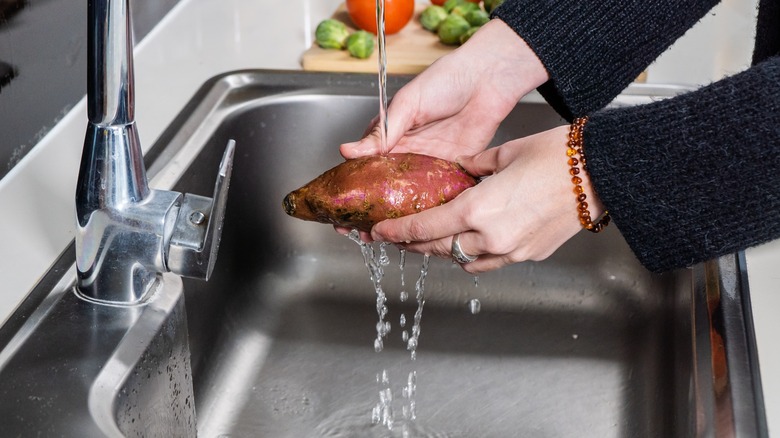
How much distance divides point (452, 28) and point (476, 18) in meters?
0.07

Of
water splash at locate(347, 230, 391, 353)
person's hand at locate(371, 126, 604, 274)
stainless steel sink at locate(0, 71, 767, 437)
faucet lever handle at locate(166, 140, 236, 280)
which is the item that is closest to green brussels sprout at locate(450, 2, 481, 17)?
stainless steel sink at locate(0, 71, 767, 437)

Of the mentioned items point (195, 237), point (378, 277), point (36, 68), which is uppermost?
point (36, 68)

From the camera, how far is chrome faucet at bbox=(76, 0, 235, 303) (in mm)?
775

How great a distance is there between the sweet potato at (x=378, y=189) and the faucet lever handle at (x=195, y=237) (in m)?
0.15

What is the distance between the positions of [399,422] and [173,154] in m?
0.40

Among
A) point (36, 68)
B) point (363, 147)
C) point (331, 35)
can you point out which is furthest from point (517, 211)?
point (331, 35)

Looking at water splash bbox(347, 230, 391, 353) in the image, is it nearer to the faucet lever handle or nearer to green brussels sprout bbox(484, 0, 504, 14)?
the faucet lever handle

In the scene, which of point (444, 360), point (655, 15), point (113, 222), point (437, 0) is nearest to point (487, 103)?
point (655, 15)

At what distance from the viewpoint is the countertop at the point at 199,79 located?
0.89m

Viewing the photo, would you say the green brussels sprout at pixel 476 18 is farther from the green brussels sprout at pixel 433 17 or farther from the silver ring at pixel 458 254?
the silver ring at pixel 458 254

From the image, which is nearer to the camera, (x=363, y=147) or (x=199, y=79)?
(x=363, y=147)

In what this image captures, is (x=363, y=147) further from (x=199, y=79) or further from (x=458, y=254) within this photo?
(x=199, y=79)

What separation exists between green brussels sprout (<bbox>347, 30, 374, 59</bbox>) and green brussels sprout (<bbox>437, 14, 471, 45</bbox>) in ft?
0.40

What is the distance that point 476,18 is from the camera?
1527mm
